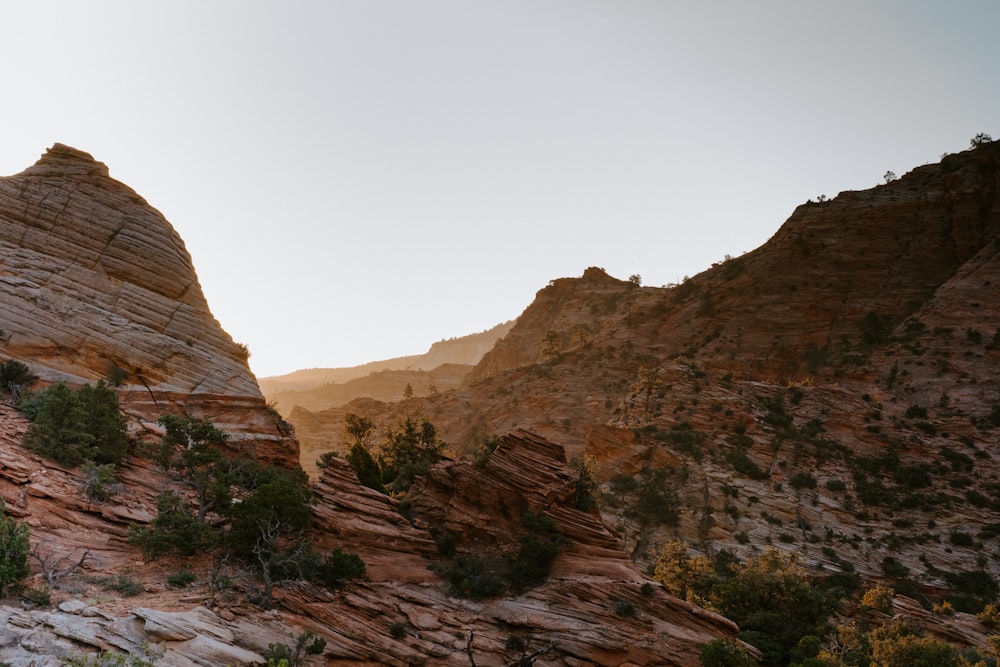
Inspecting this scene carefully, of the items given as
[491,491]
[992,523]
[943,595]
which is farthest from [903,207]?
[491,491]

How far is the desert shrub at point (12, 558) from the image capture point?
14.7 meters

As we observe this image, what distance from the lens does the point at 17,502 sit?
1927 cm

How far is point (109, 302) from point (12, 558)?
2738 centimetres

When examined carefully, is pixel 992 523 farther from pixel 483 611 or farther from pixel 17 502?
pixel 17 502

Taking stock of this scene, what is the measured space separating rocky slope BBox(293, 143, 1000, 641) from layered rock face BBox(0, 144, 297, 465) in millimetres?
32293

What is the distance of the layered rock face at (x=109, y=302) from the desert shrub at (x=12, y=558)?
18384 millimetres

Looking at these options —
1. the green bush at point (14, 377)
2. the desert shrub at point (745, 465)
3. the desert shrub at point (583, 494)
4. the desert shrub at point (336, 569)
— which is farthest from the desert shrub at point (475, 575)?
the desert shrub at point (745, 465)

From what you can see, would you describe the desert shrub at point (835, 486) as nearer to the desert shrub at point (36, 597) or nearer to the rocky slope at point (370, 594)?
the rocky slope at point (370, 594)

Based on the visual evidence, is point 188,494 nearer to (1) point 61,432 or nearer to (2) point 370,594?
(1) point 61,432

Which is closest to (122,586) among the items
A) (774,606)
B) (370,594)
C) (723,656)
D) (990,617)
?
(370,594)

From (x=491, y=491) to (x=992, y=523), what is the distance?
41201 millimetres

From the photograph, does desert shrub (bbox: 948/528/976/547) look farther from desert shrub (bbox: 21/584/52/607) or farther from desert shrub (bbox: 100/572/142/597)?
desert shrub (bbox: 21/584/52/607)

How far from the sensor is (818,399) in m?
57.5

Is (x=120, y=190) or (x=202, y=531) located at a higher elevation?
(x=120, y=190)
